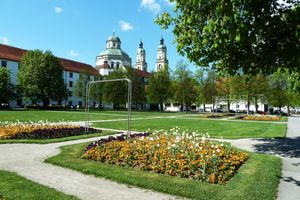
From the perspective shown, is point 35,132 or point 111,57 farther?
point 111,57

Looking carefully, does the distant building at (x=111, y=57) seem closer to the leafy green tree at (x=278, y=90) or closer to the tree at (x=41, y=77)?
the tree at (x=41, y=77)

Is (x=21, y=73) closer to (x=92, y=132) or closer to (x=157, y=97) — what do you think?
(x=157, y=97)

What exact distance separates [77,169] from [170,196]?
3327 mm

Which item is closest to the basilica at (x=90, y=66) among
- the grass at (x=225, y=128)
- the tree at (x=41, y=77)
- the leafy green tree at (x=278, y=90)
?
the tree at (x=41, y=77)

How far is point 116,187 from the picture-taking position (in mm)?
6750

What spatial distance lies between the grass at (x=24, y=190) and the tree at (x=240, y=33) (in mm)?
5562

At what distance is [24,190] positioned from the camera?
6289 mm

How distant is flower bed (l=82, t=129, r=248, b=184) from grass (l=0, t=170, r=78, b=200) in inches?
110

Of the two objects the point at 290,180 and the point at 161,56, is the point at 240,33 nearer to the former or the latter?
the point at 290,180

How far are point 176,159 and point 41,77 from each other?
190ft

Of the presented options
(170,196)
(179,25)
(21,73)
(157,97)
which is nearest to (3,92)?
(21,73)

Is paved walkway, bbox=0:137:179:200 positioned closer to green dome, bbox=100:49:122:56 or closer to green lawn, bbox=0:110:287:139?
green lawn, bbox=0:110:287:139

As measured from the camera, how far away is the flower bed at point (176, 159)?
7551 millimetres

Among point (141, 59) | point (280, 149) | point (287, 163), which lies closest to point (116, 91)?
point (280, 149)
